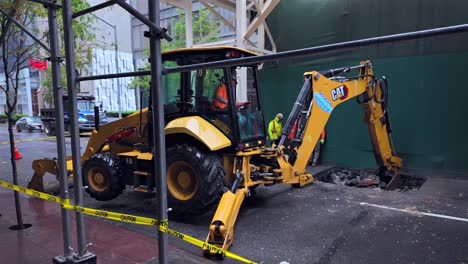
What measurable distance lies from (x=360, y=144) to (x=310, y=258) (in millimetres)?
6716

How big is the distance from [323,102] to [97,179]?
14.7 ft

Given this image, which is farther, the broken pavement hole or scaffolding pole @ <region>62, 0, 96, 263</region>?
the broken pavement hole

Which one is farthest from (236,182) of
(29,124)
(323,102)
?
(29,124)

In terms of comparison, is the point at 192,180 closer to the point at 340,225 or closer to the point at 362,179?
the point at 340,225

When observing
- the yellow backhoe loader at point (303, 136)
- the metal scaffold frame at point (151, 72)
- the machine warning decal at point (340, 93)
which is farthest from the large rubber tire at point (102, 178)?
the machine warning decal at point (340, 93)

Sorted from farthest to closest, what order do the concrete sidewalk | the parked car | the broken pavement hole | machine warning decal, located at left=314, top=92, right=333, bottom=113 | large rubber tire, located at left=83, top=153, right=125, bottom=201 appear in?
the parked car, the broken pavement hole, machine warning decal, located at left=314, top=92, right=333, bottom=113, large rubber tire, located at left=83, top=153, right=125, bottom=201, the concrete sidewalk

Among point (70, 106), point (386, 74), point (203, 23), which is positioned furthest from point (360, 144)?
point (203, 23)

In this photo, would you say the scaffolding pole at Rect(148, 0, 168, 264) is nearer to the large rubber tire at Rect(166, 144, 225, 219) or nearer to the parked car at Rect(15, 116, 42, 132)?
the large rubber tire at Rect(166, 144, 225, 219)

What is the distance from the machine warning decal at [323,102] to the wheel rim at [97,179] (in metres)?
4.15

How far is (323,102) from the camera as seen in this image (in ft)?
23.5

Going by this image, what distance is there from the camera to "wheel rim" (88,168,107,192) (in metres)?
6.88

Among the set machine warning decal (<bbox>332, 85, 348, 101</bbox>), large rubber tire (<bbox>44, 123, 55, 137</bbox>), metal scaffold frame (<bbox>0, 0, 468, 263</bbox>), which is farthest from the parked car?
metal scaffold frame (<bbox>0, 0, 468, 263</bbox>)

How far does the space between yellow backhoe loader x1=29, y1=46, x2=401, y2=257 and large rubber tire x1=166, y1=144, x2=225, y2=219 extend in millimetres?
15

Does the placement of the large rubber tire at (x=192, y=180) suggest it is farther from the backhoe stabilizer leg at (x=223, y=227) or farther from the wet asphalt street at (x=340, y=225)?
the backhoe stabilizer leg at (x=223, y=227)
